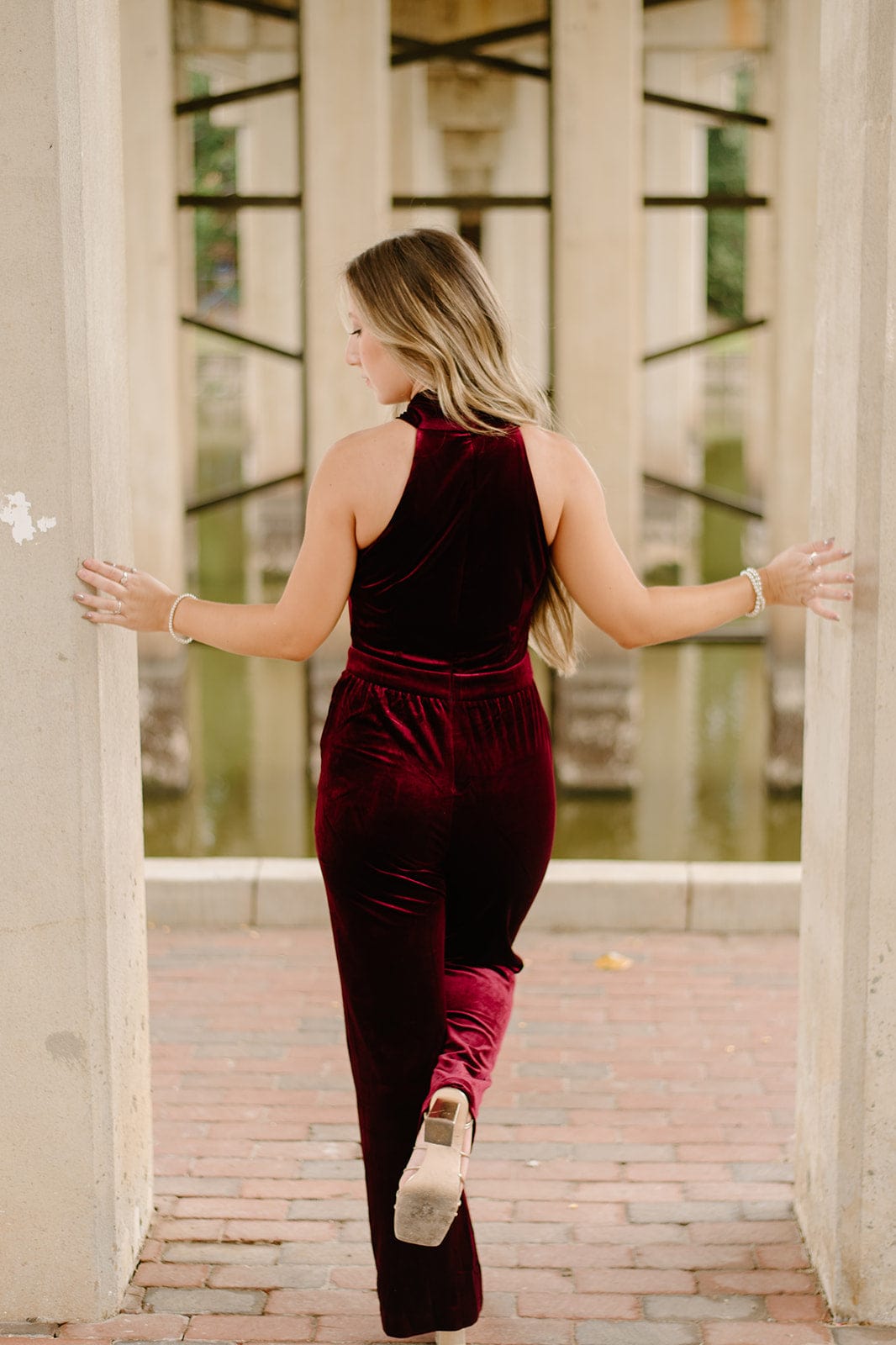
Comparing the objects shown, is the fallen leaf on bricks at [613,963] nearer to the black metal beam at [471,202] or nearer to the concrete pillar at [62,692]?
the concrete pillar at [62,692]

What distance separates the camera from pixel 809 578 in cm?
348

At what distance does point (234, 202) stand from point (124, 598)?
25.7 ft

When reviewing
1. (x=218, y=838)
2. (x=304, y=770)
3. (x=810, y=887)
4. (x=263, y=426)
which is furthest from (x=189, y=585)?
(x=810, y=887)

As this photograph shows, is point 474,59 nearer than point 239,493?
No

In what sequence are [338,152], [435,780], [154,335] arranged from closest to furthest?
[435,780], [338,152], [154,335]

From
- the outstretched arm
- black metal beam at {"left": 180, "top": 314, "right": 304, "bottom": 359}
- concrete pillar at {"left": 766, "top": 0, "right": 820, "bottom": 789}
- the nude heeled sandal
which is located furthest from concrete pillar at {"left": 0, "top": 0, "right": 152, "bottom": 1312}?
concrete pillar at {"left": 766, "top": 0, "right": 820, "bottom": 789}

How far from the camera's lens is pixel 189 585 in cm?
1619

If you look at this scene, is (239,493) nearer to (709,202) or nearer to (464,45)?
(464,45)

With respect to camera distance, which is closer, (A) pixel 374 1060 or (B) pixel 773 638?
(A) pixel 374 1060

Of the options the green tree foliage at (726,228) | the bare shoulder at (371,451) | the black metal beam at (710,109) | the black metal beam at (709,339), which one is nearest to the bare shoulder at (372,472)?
the bare shoulder at (371,451)

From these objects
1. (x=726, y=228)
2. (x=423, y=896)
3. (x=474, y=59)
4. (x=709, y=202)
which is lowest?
(x=423, y=896)

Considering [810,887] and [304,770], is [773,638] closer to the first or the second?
[304,770]

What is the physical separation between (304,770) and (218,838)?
1.43 meters

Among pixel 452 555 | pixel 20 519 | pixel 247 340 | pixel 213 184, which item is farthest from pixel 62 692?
pixel 213 184
